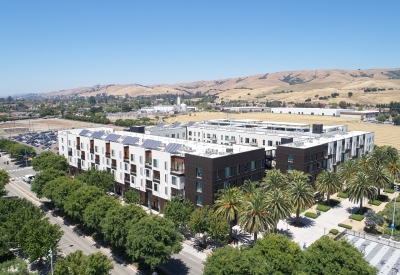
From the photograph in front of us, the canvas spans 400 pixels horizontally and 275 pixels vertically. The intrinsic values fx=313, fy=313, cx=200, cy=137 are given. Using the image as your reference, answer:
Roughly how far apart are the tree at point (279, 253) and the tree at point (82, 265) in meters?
18.1

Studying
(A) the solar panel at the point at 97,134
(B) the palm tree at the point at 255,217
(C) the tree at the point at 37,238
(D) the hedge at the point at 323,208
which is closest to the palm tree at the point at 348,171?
(D) the hedge at the point at 323,208

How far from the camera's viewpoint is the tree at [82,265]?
1369 inches

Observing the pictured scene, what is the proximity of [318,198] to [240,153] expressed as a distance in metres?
26.8

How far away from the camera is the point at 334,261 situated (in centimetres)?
3328

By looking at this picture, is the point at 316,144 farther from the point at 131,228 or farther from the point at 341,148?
the point at 131,228

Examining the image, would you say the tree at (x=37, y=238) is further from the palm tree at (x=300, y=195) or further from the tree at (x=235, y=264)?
the palm tree at (x=300, y=195)

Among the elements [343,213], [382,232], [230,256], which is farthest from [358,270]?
[343,213]

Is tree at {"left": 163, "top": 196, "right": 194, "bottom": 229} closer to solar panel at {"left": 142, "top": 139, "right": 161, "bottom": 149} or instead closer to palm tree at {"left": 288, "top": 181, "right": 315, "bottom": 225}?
solar panel at {"left": 142, "top": 139, "right": 161, "bottom": 149}

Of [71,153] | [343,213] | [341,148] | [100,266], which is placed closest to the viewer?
[100,266]

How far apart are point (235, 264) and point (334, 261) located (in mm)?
10514

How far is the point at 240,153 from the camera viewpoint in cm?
6078

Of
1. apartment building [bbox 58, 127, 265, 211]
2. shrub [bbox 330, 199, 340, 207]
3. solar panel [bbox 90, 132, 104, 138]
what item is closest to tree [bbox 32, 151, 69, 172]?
Answer: apartment building [bbox 58, 127, 265, 211]

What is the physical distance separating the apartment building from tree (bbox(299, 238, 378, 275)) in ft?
78.4

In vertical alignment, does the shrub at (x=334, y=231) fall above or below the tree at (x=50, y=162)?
below
